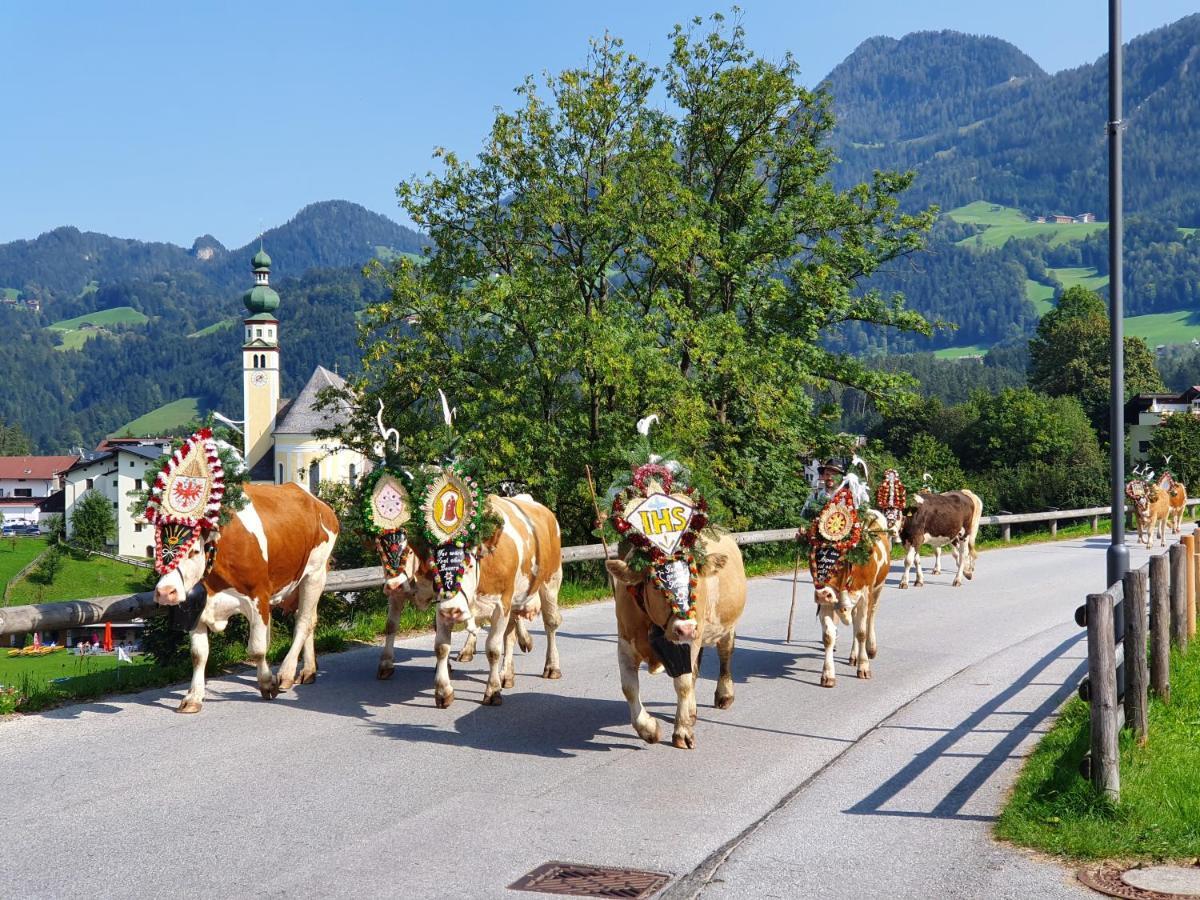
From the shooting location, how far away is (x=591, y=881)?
21.4 ft

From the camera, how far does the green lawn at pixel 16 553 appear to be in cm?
10719

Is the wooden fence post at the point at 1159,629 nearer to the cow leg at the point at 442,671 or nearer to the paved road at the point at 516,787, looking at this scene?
the paved road at the point at 516,787

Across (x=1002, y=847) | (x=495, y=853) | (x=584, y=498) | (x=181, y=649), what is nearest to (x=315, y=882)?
(x=495, y=853)

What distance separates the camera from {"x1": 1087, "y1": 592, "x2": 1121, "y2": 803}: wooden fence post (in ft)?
24.8

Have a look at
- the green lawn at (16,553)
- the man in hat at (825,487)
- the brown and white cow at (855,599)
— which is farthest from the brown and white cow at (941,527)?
the green lawn at (16,553)

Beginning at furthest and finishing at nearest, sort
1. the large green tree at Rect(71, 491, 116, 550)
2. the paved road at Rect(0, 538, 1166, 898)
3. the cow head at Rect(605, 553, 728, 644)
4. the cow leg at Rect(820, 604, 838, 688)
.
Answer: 1. the large green tree at Rect(71, 491, 116, 550)
2. the cow leg at Rect(820, 604, 838, 688)
3. the cow head at Rect(605, 553, 728, 644)
4. the paved road at Rect(0, 538, 1166, 898)

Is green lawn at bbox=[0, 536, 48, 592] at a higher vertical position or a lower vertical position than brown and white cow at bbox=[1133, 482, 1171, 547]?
lower

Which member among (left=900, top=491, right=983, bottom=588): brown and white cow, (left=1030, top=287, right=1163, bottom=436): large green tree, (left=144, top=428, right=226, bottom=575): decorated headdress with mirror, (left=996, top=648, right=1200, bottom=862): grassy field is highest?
(left=1030, top=287, right=1163, bottom=436): large green tree

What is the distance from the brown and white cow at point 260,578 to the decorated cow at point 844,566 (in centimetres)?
Result: 495

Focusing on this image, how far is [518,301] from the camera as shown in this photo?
29469mm

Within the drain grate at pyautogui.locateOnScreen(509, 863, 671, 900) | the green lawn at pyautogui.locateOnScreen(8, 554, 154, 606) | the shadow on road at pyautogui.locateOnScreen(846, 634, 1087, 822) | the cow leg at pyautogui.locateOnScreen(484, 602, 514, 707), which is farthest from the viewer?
the green lawn at pyautogui.locateOnScreen(8, 554, 154, 606)

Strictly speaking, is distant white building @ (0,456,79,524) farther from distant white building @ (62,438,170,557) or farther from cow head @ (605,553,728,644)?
cow head @ (605,553,728,644)

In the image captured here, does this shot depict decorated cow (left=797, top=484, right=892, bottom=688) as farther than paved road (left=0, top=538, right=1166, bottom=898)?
Yes

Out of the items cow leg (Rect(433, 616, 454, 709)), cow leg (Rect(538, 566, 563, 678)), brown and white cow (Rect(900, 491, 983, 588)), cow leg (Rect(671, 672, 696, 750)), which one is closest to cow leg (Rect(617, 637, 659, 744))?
cow leg (Rect(671, 672, 696, 750))
